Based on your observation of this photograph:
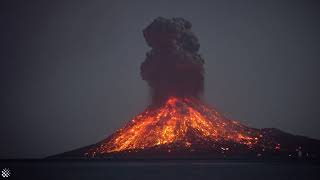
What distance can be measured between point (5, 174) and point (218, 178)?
52.9m

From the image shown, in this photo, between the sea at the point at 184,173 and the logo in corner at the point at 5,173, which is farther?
the sea at the point at 184,173

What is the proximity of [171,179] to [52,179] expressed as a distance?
73.2 feet

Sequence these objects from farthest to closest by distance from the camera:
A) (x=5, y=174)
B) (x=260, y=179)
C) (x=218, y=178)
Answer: (x=218, y=178), (x=260, y=179), (x=5, y=174)

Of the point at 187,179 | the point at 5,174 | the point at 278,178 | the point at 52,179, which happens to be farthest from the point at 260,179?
the point at 5,174

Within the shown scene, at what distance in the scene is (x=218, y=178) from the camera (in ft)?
347

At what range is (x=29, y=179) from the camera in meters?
99.3

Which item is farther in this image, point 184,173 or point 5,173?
point 184,173

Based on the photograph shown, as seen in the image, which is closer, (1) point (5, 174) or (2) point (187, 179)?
(1) point (5, 174)

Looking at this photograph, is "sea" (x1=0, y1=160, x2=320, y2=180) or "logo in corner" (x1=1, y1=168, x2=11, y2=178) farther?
"sea" (x1=0, y1=160, x2=320, y2=180)

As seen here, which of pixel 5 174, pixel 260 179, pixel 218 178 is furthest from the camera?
pixel 218 178

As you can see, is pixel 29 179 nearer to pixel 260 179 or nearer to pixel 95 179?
pixel 95 179

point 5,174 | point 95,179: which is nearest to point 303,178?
point 95,179

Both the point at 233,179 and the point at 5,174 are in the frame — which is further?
the point at 233,179

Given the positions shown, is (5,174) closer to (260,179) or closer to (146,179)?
(146,179)
